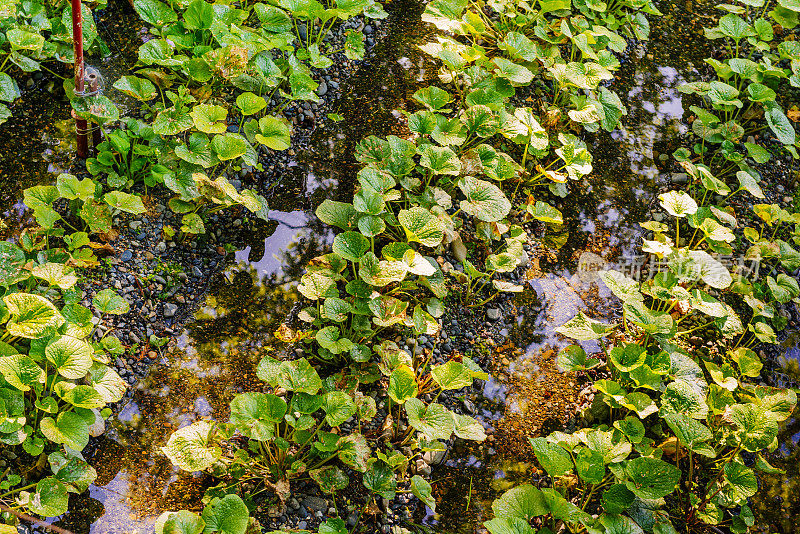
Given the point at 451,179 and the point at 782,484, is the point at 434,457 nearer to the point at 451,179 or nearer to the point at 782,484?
the point at 451,179

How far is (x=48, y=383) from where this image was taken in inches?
87.0

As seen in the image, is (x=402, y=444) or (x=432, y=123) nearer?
(x=402, y=444)

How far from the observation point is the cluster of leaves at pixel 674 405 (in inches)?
90.0

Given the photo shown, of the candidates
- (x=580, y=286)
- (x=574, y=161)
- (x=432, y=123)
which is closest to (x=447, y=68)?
(x=432, y=123)

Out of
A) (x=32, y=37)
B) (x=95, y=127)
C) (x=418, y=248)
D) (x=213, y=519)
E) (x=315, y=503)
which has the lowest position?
(x=315, y=503)

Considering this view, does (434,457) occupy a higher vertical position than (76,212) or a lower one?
lower

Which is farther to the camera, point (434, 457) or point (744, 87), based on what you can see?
point (744, 87)

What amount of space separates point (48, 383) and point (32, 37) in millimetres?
1578

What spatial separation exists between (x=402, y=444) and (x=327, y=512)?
354mm

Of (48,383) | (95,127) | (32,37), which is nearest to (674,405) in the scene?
(48,383)

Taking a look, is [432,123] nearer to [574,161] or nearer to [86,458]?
[574,161]

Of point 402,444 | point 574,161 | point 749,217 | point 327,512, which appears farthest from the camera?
point 749,217

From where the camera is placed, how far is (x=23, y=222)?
271 cm

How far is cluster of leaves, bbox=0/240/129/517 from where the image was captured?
6.78ft
